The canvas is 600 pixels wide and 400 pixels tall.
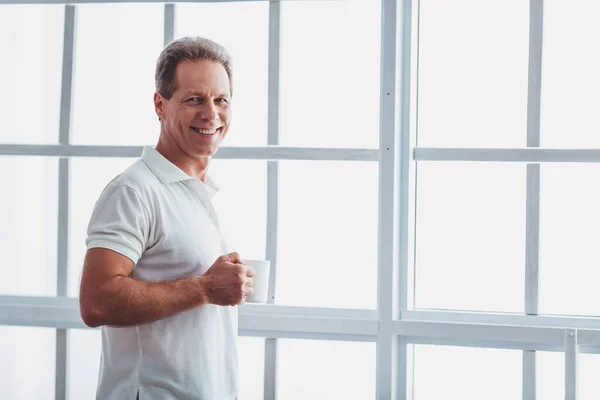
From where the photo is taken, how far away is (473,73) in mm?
2285

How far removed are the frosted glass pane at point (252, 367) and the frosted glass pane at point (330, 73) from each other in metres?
0.63

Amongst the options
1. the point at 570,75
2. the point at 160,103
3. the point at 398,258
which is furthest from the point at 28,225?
the point at 570,75

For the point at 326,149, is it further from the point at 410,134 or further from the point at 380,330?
the point at 380,330

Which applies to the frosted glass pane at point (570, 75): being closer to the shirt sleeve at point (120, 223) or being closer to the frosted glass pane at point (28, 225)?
the shirt sleeve at point (120, 223)

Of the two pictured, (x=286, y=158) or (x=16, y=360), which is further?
(x=16, y=360)

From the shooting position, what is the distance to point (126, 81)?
2.49 metres

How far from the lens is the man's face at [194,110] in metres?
1.61

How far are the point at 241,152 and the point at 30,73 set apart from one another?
779mm

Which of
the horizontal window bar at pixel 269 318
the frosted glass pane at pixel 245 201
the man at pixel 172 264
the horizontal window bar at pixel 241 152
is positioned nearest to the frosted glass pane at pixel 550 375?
the horizontal window bar at pixel 269 318

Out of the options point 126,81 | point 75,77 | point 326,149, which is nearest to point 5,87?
point 75,77

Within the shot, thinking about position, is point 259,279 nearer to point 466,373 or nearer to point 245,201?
point 245,201

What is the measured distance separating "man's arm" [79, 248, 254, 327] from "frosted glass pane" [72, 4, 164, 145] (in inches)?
44.3

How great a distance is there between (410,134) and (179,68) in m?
0.86

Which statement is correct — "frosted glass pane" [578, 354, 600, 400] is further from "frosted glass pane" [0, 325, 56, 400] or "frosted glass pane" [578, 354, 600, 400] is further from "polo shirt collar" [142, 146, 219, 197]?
"frosted glass pane" [0, 325, 56, 400]
